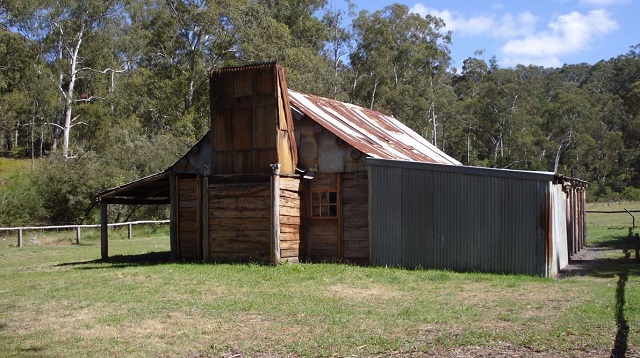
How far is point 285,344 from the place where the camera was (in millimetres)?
9336

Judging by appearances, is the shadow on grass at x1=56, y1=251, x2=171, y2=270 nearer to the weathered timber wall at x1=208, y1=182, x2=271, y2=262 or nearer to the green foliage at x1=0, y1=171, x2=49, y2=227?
the weathered timber wall at x1=208, y1=182, x2=271, y2=262

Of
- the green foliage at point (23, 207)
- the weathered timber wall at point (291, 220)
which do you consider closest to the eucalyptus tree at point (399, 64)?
the green foliage at point (23, 207)

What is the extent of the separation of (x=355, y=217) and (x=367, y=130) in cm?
500

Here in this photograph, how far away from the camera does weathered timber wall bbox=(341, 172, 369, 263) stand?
18.3 metres

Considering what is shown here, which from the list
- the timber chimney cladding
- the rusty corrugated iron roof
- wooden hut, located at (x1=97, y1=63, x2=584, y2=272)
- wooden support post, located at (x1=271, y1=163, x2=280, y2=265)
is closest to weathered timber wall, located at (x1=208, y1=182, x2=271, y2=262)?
wooden hut, located at (x1=97, y1=63, x2=584, y2=272)

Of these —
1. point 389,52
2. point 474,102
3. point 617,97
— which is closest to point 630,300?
point 389,52

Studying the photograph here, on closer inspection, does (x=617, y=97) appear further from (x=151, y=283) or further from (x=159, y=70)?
(x=151, y=283)

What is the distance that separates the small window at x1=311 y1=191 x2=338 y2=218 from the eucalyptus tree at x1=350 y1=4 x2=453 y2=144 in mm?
37028

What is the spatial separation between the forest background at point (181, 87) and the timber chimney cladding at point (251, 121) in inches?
795

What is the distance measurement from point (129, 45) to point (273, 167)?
1470 inches

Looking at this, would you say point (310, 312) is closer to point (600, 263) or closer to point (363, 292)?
point (363, 292)

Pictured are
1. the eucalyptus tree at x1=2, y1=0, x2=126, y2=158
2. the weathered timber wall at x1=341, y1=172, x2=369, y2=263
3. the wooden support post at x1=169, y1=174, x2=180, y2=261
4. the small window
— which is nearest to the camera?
the weathered timber wall at x1=341, y1=172, x2=369, y2=263

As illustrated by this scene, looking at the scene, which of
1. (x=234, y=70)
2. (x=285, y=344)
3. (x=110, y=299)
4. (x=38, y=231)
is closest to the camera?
(x=285, y=344)

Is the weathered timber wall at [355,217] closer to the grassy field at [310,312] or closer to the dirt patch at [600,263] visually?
the grassy field at [310,312]
